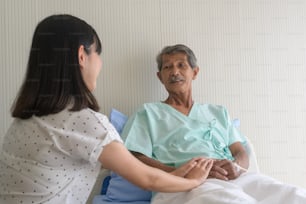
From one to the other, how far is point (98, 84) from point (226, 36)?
2.27ft

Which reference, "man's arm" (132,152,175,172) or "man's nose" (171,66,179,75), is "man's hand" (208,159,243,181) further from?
"man's nose" (171,66,179,75)

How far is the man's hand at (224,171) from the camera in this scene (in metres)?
1.17

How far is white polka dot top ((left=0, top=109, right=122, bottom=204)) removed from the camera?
0.76 meters

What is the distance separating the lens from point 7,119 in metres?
1.53

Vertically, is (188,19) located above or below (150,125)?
above

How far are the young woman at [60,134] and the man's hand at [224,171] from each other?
0.35 metres

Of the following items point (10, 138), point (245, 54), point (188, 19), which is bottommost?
point (10, 138)

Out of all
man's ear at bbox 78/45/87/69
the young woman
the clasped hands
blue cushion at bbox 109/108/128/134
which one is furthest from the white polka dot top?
blue cushion at bbox 109/108/128/134

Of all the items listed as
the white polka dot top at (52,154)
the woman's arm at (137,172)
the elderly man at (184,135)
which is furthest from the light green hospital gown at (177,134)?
the white polka dot top at (52,154)

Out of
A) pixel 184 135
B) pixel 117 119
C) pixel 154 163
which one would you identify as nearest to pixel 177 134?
pixel 184 135

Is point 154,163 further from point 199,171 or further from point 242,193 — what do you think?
point 242,193

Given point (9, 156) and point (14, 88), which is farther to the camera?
point (14, 88)

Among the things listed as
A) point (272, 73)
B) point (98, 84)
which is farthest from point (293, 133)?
point (98, 84)

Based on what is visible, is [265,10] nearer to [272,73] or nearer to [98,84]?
[272,73]
